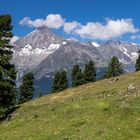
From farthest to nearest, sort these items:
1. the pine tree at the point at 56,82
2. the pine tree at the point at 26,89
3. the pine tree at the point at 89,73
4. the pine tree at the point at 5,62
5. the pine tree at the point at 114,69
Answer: the pine tree at the point at 114,69 < the pine tree at the point at 56,82 < the pine tree at the point at 89,73 < the pine tree at the point at 26,89 < the pine tree at the point at 5,62

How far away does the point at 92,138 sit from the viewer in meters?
27.0

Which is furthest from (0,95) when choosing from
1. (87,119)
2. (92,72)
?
(92,72)

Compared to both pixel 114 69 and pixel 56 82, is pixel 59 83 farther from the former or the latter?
pixel 114 69

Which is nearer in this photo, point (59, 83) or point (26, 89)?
point (26, 89)

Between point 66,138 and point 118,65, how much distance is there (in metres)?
137

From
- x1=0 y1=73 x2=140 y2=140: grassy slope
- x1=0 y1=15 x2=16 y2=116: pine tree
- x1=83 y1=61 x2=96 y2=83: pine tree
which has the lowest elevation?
x1=0 y1=73 x2=140 y2=140: grassy slope

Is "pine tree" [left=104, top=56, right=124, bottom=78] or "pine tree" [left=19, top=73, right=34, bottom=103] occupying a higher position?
"pine tree" [left=104, top=56, right=124, bottom=78]

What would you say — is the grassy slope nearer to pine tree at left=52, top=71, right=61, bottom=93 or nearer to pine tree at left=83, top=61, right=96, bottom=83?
pine tree at left=83, top=61, right=96, bottom=83

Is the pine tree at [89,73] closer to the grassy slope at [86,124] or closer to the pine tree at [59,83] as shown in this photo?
the pine tree at [59,83]

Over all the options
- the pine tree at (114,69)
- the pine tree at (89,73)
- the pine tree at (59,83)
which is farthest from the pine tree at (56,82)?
the pine tree at (114,69)

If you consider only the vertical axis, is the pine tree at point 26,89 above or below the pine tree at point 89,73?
below

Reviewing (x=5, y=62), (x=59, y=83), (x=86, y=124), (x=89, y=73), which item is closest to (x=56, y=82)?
(x=59, y=83)

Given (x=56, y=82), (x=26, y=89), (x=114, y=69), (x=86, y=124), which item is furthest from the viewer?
(x=114, y=69)

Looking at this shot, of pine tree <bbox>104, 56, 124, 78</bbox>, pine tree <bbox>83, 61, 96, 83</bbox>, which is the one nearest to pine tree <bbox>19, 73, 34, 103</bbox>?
pine tree <bbox>83, 61, 96, 83</bbox>
